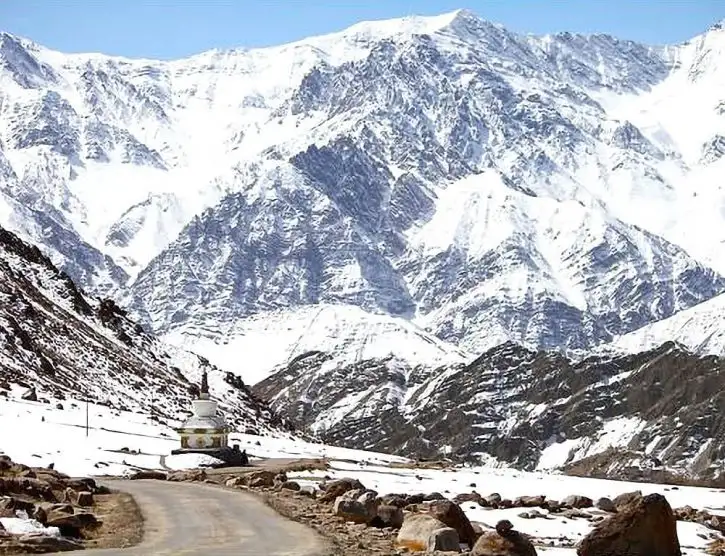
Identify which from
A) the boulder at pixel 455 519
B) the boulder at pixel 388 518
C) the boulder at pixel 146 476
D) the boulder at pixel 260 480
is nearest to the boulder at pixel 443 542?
the boulder at pixel 455 519

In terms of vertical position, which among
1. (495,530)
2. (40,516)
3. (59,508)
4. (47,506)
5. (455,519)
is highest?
(47,506)

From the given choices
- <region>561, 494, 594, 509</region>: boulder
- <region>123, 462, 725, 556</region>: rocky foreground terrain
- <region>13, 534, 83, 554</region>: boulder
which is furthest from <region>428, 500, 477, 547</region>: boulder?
<region>561, 494, 594, 509</region>: boulder

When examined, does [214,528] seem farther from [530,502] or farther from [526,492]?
[526,492]

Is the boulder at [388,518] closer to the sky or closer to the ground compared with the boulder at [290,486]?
closer to the ground

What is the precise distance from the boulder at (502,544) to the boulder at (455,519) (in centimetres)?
356

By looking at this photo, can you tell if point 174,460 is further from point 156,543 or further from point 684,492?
point 156,543

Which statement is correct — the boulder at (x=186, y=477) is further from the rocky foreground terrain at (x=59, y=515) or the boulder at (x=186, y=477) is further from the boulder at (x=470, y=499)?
the rocky foreground terrain at (x=59, y=515)

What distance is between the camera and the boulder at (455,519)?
118ft

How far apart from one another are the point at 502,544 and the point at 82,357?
110 meters

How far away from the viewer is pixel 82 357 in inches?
5433

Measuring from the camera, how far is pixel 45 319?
14112cm

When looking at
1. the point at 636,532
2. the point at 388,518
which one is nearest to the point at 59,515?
the point at 388,518

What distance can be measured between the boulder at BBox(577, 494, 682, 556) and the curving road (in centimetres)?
684

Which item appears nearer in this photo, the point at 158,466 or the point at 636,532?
the point at 636,532
